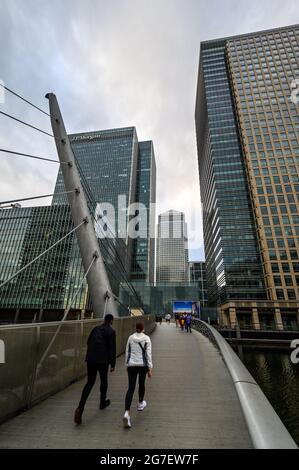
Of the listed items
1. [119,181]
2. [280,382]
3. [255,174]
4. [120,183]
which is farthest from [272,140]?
[280,382]

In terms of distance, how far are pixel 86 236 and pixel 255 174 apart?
71.9 meters

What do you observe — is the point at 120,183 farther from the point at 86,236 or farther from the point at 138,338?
the point at 138,338

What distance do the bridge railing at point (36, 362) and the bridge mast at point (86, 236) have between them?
2603 mm

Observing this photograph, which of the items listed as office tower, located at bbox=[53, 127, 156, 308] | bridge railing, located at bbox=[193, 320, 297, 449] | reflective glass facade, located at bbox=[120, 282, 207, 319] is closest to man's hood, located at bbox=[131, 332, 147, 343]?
bridge railing, located at bbox=[193, 320, 297, 449]

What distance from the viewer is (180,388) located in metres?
4.96

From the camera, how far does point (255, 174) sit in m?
67.6

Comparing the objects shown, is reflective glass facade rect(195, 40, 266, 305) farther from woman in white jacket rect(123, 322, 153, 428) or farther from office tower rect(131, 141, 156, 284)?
woman in white jacket rect(123, 322, 153, 428)

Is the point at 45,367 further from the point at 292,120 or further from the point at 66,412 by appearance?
the point at 292,120

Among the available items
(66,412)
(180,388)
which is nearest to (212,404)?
(180,388)

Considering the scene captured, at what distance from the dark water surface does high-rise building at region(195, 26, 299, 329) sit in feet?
113

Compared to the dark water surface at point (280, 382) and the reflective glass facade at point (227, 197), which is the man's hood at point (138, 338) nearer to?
the dark water surface at point (280, 382)

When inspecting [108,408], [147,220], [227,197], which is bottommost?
[108,408]

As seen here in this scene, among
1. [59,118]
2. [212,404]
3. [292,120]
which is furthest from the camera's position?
[292,120]
